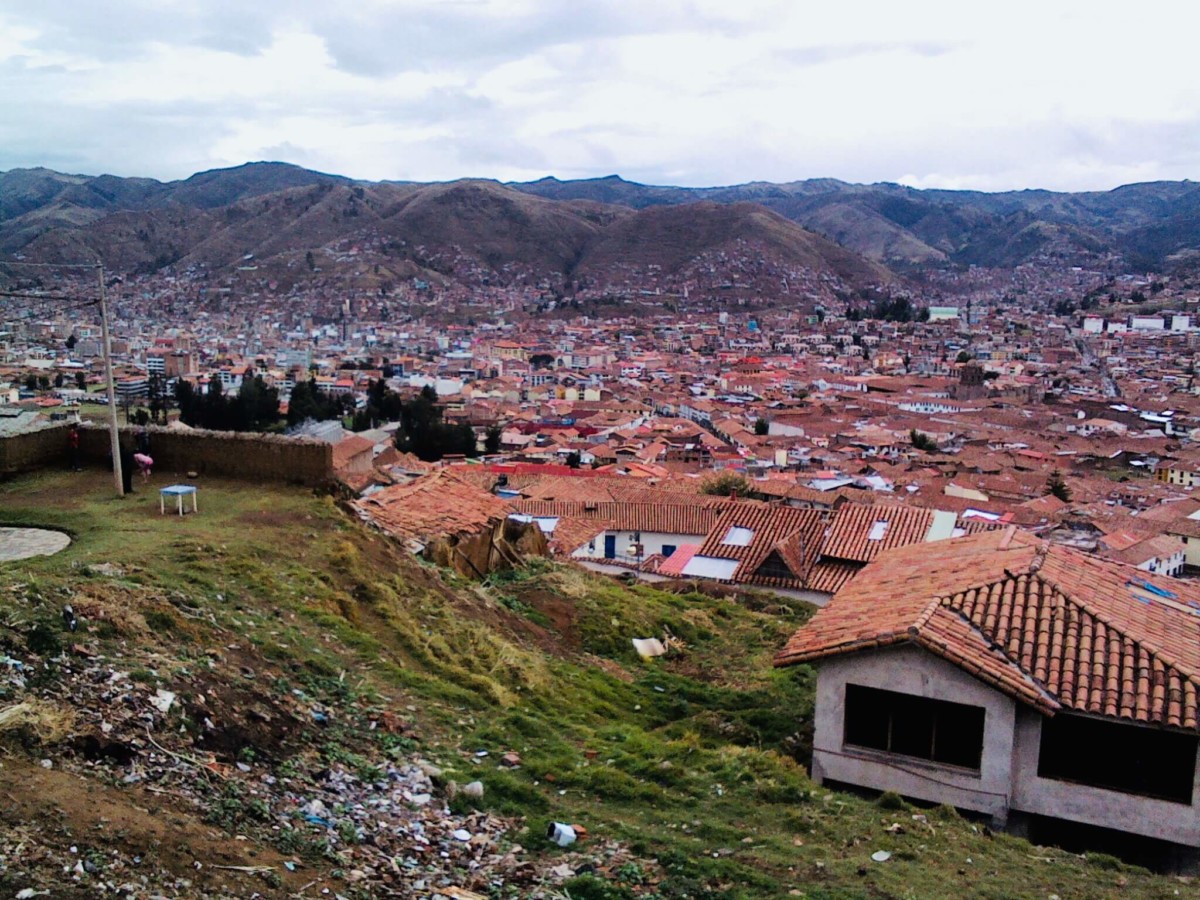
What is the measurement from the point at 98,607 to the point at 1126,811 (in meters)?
6.48

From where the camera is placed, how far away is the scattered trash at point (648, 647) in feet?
34.3

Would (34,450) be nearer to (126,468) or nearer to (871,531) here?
(126,468)

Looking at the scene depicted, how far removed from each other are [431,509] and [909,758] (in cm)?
663

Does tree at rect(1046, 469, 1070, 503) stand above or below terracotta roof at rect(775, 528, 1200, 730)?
below

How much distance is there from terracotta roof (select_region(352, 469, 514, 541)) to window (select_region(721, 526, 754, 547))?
6227mm

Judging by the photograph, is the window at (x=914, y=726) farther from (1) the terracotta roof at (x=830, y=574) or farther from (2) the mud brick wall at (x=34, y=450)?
(1) the terracotta roof at (x=830, y=574)

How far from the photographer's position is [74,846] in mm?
3596

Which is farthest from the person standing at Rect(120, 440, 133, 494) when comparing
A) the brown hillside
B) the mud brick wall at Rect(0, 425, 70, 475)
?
the brown hillside

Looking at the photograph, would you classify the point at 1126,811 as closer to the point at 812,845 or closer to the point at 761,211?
the point at 812,845

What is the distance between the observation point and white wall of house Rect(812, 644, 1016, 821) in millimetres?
6770


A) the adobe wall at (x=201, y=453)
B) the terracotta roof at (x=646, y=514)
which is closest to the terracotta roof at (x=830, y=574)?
the terracotta roof at (x=646, y=514)

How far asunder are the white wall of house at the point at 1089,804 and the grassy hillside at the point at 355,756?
89cm

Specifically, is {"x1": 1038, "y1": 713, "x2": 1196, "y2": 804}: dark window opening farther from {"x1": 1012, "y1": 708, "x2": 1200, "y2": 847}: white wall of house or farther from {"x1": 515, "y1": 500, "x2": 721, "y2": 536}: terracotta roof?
{"x1": 515, "y1": 500, "x2": 721, "y2": 536}: terracotta roof

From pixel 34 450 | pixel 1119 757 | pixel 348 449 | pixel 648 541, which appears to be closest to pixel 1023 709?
pixel 1119 757
